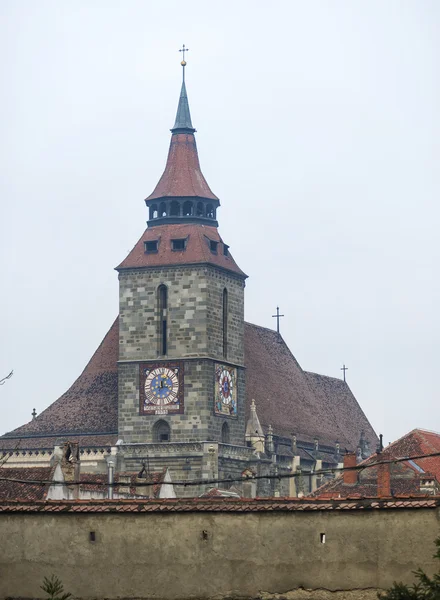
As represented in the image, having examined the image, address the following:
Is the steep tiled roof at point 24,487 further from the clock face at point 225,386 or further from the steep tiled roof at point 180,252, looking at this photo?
the steep tiled roof at point 180,252

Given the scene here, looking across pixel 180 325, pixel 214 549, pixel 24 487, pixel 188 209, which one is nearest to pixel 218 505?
pixel 214 549

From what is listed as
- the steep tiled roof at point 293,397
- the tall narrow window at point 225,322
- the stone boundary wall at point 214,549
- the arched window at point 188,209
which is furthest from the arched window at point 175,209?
the stone boundary wall at point 214,549

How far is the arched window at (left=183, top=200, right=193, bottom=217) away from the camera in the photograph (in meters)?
98.8

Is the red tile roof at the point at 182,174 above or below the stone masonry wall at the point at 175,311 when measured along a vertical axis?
above

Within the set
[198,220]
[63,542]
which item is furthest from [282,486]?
[63,542]

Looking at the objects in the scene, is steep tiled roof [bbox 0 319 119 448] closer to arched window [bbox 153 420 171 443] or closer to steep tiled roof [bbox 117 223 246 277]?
arched window [bbox 153 420 171 443]

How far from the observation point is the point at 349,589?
3934 centimetres

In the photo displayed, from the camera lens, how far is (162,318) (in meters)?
97.0

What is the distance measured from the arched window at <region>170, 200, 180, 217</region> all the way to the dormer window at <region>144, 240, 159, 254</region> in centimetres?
187

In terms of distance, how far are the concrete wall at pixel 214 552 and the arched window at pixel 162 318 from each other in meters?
55.0

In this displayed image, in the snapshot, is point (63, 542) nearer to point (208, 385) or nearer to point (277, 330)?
point (208, 385)

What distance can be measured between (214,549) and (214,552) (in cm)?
6

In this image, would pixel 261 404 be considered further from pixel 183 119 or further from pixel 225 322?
pixel 183 119

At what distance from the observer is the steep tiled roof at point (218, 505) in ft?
128
